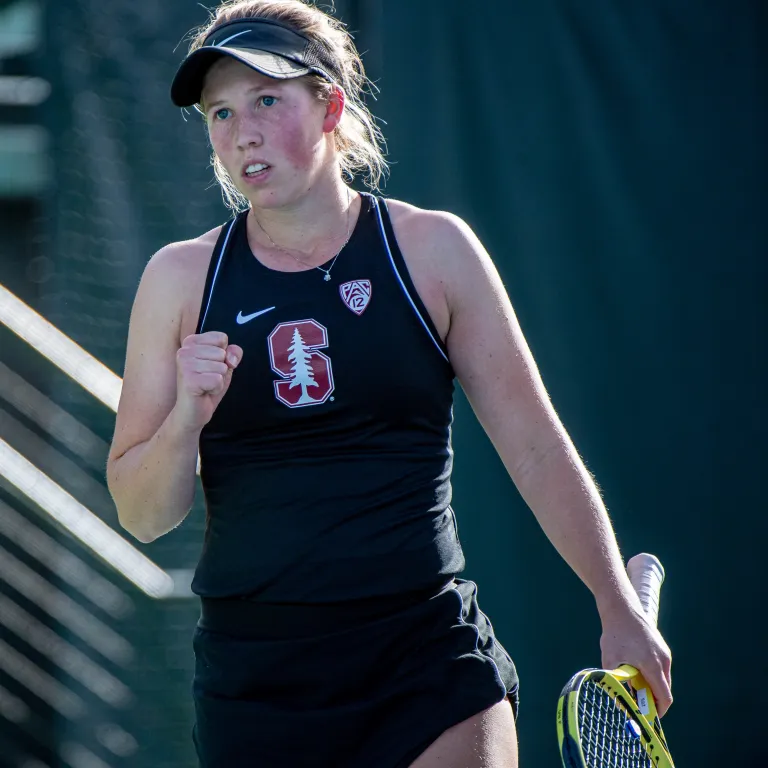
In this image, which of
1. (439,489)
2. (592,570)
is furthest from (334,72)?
(592,570)

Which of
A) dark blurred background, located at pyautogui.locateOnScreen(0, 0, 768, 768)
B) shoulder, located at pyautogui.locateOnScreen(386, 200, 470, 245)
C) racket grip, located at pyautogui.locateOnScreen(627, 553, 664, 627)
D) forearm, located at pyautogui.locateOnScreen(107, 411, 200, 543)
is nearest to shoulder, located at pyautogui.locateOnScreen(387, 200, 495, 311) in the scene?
shoulder, located at pyautogui.locateOnScreen(386, 200, 470, 245)

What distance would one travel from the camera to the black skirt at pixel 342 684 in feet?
5.84

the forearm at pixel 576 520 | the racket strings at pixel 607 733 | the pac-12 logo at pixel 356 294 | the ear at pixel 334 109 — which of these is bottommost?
the racket strings at pixel 607 733

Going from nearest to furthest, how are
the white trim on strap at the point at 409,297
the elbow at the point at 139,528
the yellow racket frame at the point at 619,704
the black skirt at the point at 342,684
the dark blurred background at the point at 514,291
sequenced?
1. the yellow racket frame at the point at 619,704
2. the black skirt at the point at 342,684
3. the white trim on strap at the point at 409,297
4. the elbow at the point at 139,528
5. the dark blurred background at the point at 514,291

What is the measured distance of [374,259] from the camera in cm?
194

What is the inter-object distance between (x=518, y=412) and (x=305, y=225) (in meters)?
0.51

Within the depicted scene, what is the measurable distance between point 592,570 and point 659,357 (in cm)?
195

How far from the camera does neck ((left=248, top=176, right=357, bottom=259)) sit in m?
2.00

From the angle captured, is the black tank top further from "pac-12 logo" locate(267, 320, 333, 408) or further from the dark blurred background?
the dark blurred background

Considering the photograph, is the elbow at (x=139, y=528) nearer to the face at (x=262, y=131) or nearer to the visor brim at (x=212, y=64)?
the face at (x=262, y=131)

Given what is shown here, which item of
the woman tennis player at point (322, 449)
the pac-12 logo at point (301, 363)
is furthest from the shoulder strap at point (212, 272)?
A: the pac-12 logo at point (301, 363)

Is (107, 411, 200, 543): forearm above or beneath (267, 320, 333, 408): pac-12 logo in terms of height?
beneath

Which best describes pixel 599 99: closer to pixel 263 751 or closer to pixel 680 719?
pixel 680 719

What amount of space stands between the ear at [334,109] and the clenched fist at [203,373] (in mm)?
523
